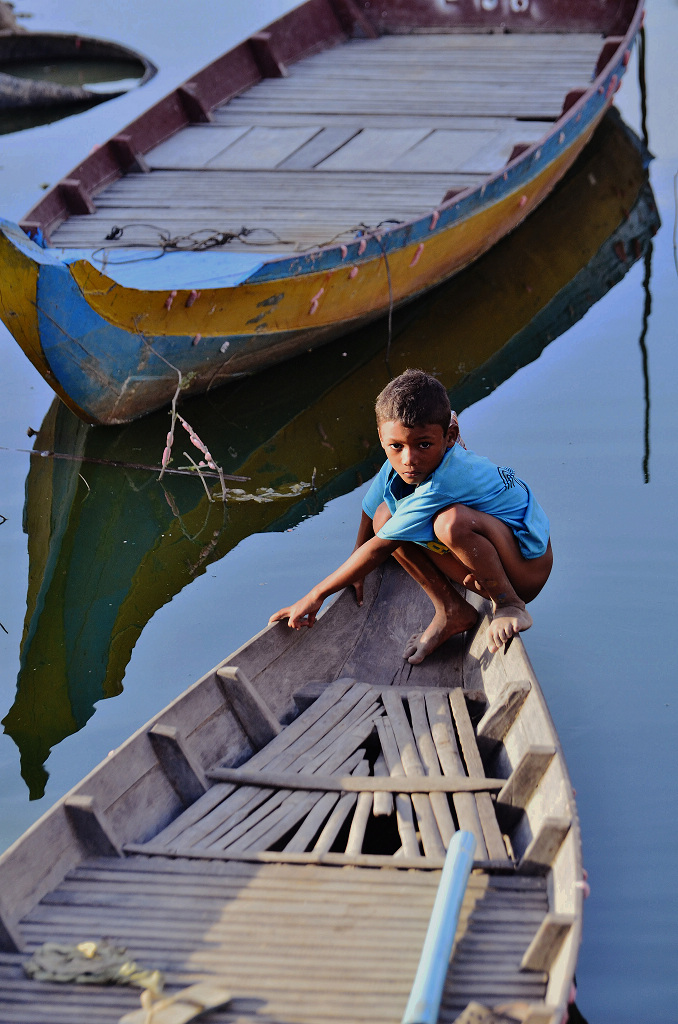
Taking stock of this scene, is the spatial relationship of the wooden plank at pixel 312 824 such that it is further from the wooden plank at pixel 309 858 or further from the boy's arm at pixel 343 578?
the boy's arm at pixel 343 578

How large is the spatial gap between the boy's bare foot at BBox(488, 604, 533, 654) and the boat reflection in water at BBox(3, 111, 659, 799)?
1.60 meters

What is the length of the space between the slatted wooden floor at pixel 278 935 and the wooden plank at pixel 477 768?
0.13 m

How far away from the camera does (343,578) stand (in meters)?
3.32

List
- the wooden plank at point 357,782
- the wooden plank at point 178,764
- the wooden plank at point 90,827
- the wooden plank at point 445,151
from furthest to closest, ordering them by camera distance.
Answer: the wooden plank at point 445,151
the wooden plank at point 357,782
the wooden plank at point 178,764
the wooden plank at point 90,827

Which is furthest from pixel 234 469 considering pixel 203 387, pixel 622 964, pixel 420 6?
pixel 420 6

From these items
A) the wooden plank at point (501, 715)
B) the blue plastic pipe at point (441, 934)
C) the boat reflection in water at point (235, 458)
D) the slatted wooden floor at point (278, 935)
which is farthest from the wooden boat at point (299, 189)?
the blue plastic pipe at point (441, 934)

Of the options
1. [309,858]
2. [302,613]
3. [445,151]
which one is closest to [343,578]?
[302,613]

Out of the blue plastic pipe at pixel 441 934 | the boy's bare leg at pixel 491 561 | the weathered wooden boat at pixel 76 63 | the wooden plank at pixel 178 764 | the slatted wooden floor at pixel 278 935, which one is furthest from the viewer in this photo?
the weathered wooden boat at pixel 76 63

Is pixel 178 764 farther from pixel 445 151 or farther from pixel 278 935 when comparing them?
pixel 445 151

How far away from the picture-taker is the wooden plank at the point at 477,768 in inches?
104

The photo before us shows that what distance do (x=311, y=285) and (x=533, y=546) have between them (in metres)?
2.68

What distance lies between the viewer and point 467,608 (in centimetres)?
352

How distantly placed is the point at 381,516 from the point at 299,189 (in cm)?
384

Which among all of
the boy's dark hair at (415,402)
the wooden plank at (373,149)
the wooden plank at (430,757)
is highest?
the wooden plank at (373,149)
